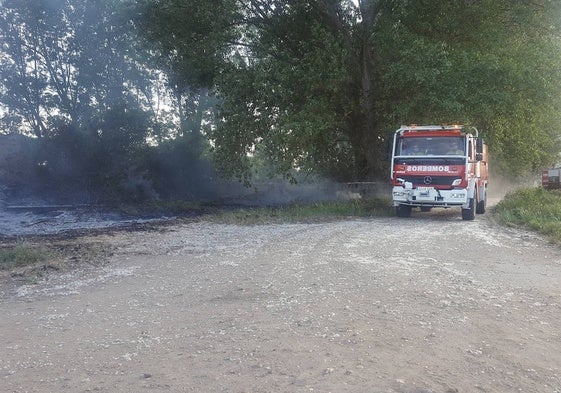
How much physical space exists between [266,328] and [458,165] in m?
12.0

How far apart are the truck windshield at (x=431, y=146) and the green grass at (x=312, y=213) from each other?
2768 mm

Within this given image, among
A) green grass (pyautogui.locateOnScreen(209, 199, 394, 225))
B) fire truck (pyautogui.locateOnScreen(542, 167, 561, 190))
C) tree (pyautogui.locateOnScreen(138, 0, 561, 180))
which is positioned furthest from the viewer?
fire truck (pyautogui.locateOnScreen(542, 167, 561, 190))

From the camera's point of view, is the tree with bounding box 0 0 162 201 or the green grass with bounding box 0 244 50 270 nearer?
the green grass with bounding box 0 244 50 270

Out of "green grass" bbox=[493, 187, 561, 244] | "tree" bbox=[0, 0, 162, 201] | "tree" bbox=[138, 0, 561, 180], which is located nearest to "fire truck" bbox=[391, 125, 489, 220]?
"green grass" bbox=[493, 187, 561, 244]

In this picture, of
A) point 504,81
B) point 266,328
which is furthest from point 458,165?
point 266,328

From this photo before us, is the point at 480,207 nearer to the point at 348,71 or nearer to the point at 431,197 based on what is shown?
the point at 431,197

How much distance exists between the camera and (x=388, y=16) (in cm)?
→ 1897

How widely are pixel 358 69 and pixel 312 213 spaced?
737 cm

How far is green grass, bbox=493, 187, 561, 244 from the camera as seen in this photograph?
1233 cm

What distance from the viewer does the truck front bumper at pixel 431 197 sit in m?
15.7

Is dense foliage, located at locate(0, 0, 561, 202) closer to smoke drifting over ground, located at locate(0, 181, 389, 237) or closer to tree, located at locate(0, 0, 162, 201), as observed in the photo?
smoke drifting over ground, located at locate(0, 181, 389, 237)

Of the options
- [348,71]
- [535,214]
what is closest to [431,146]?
[535,214]

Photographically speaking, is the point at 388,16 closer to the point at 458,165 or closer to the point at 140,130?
the point at 458,165

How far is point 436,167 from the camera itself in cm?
1587
